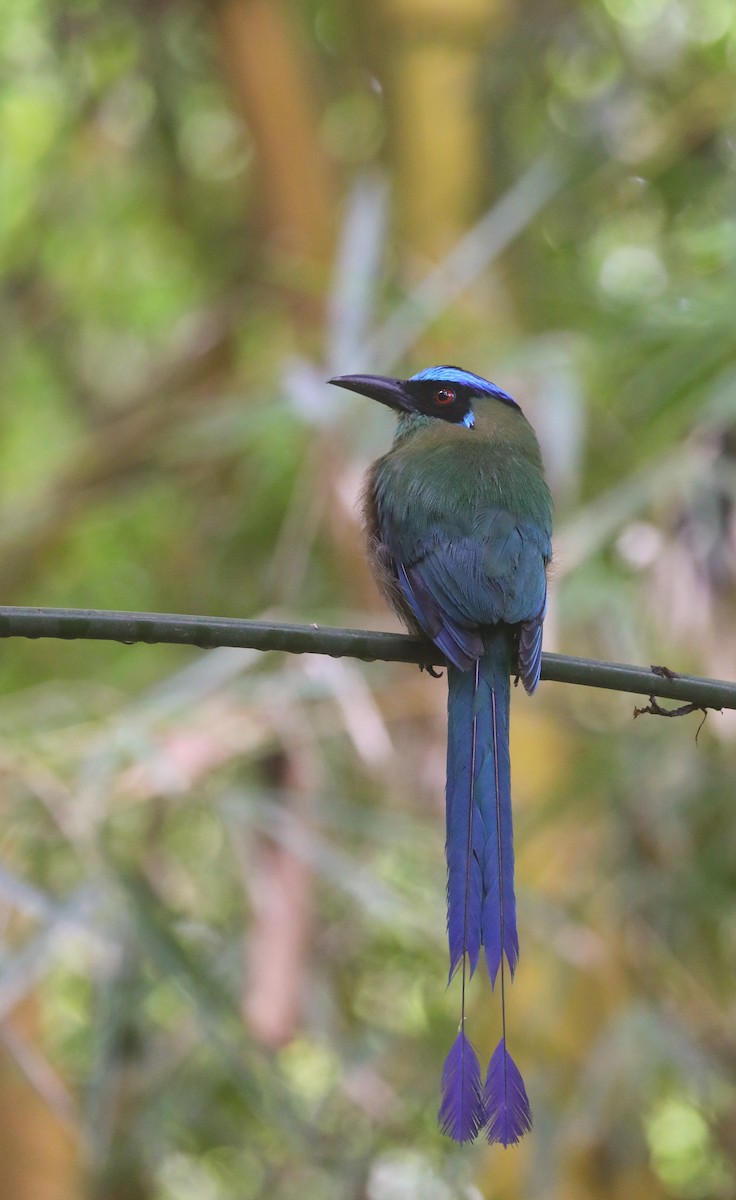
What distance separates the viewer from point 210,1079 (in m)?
4.27

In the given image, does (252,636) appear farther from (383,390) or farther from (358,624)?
(358,624)

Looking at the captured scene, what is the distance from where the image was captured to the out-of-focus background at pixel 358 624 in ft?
12.5

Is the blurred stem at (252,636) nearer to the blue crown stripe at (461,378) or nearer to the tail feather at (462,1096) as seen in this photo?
the tail feather at (462,1096)

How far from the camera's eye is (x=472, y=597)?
2.49m

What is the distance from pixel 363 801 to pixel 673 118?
2.67 m

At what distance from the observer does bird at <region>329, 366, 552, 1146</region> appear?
1.86m

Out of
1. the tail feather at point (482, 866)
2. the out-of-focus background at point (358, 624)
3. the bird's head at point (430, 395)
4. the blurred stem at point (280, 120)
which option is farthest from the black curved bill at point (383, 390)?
the blurred stem at point (280, 120)

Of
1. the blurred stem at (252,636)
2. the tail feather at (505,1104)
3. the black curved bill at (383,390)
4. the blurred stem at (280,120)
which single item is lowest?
the tail feather at (505,1104)

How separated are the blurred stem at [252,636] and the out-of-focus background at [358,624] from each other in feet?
5.11

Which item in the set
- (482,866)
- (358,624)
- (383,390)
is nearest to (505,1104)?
(482,866)

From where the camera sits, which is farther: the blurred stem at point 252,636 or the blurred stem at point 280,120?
the blurred stem at point 280,120

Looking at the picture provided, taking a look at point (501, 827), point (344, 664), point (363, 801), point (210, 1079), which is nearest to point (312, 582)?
point (363, 801)

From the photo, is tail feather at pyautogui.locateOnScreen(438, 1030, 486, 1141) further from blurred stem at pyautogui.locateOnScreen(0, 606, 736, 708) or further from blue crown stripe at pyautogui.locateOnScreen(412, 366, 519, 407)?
blue crown stripe at pyautogui.locateOnScreen(412, 366, 519, 407)

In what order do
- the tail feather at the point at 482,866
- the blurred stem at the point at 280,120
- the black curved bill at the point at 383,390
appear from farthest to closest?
the blurred stem at the point at 280,120 → the black curved bill at the point at 383,390 → the tail feather at the point at 482,866
